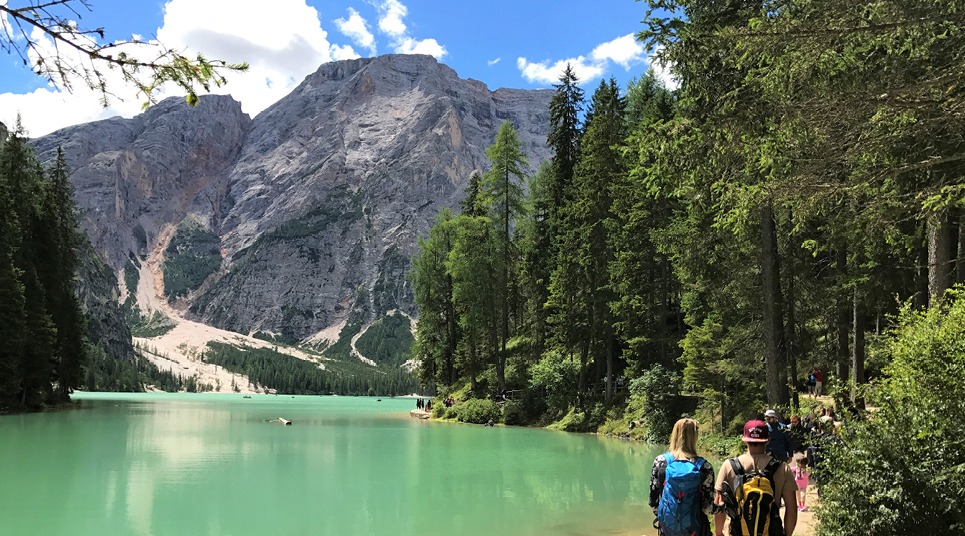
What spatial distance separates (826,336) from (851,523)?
61.2 ft

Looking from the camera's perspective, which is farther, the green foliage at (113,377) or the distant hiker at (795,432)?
the green foliage at (113,377)

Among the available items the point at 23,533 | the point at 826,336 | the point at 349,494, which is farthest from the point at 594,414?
the point at 23,533

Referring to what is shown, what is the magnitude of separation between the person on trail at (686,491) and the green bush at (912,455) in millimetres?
1948

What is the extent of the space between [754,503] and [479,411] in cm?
3049

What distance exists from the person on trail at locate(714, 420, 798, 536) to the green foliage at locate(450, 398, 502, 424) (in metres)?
29.3

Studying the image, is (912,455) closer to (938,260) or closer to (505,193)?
(938,260)

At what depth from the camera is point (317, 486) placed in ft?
44.8

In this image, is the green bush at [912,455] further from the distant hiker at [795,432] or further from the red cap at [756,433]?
the distant hiker at [795,432]

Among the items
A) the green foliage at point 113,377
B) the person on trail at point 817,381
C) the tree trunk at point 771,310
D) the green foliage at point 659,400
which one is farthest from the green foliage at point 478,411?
the green foliage at point 113,377

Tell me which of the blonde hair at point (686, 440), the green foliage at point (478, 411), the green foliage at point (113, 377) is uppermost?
the blonde hair at point (686, 440)

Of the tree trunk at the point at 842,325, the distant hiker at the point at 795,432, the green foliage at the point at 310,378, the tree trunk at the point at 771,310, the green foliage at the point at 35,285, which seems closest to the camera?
the distant hiker at the point at 795,432

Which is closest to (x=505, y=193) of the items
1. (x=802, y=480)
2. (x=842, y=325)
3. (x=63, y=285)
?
(x=842, y=325)

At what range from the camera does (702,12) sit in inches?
470

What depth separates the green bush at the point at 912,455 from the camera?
17.7ft
